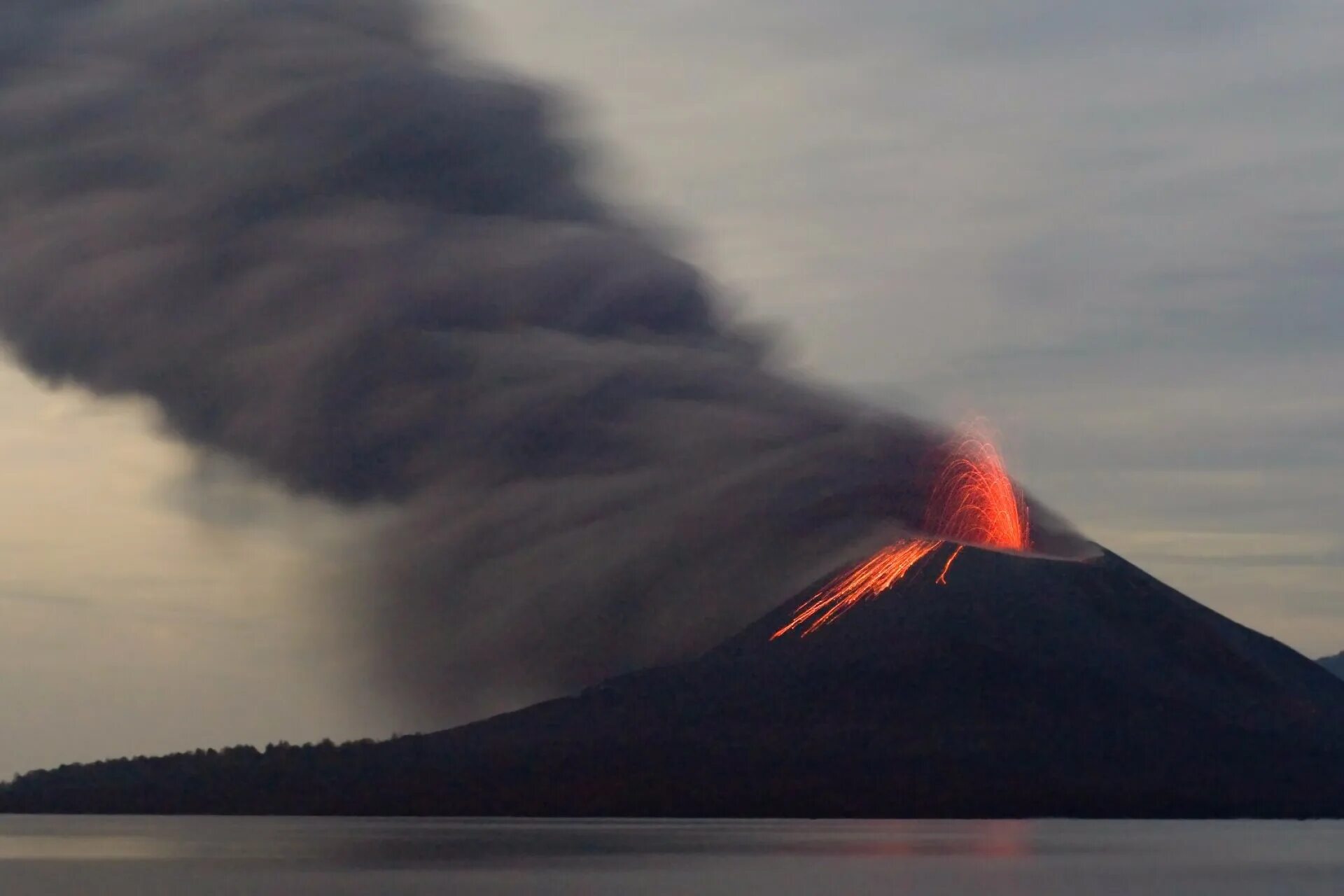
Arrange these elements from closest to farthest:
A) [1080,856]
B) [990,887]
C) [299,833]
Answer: [990,887], [1080,856], [299,833]

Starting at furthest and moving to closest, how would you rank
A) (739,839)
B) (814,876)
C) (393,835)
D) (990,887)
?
(393,835) → (739,839) → (814,876) → (990,887)

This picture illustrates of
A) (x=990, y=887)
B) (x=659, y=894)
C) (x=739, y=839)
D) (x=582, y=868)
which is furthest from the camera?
(x=739, y=839)

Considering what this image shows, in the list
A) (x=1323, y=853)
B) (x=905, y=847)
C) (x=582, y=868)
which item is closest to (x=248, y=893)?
(x=582, y=868)

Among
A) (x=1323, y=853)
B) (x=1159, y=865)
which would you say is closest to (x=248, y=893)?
(x=1159, y=865)

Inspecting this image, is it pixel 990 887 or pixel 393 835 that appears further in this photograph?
pixel 393 835

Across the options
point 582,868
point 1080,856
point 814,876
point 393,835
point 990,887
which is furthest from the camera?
point 393,835

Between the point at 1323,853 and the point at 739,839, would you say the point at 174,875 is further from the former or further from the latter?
the point at 1323,853

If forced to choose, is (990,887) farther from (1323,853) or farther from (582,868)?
(1323,853)
